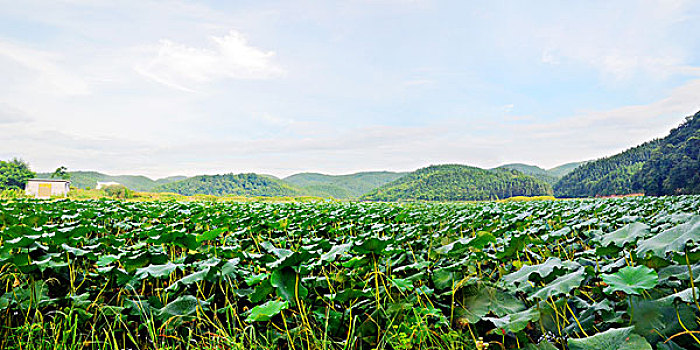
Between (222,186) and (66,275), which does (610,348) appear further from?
(222,186)

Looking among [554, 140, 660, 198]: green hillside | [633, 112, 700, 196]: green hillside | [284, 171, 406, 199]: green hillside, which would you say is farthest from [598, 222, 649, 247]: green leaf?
[284, 171, 406, 199]: green hillside

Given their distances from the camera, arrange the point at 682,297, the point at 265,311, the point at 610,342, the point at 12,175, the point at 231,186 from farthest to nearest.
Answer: the point at 231,186 < the point at 12,175 < the point at 265,311 < the point at 682,297 < the point at 610,342

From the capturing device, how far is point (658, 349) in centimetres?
152

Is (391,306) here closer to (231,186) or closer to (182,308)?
(182,308)

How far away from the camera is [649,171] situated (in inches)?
1635

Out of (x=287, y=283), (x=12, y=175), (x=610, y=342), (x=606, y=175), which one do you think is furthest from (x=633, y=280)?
(x=12, y=175)

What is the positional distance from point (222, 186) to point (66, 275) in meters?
78.4

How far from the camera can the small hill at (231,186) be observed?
76500mm

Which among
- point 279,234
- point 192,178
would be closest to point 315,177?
point 192,178

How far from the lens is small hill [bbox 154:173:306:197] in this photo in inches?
3012

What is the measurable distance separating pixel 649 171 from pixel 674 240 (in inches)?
2000

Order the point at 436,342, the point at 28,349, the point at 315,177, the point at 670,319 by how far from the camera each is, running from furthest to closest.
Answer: the point at 315,177 → the point at 28,349 → the point at 436,342 → the point at 670,319

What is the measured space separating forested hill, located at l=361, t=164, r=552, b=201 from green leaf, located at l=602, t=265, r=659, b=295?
58.2 metres

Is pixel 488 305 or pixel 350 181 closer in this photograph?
pixel 488 305
